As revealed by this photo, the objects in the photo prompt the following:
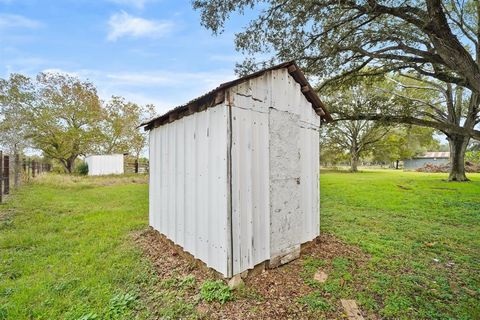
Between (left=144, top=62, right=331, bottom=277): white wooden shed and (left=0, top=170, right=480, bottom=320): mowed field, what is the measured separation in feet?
1.89

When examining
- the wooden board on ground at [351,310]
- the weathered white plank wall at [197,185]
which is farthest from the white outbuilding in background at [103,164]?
the wooden board on ground at [351,310]

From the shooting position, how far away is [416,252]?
4.39 m

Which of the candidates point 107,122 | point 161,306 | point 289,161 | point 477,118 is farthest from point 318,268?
point 107,122

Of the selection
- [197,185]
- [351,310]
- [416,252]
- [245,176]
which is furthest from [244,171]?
[416,252]

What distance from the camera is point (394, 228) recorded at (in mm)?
5914

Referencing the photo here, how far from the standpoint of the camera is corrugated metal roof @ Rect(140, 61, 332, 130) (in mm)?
3051

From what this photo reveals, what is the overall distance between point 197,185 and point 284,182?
4.77 ft

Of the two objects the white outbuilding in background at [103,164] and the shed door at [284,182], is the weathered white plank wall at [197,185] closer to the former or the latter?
the shed door at [284,182]

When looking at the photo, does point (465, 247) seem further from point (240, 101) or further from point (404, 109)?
point (404, 109)

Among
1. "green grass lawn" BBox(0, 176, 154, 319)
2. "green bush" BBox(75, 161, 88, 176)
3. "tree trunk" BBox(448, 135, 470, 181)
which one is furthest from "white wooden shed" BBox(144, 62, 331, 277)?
"green bush" BBox(75, 161, 88, 176)

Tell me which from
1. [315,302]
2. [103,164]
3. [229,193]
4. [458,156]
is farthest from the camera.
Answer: [103,164]

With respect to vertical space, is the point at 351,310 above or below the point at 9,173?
below

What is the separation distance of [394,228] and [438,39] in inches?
175

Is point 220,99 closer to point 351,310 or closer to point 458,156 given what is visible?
point 351,310
